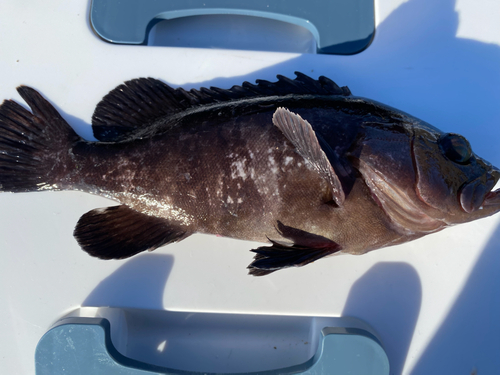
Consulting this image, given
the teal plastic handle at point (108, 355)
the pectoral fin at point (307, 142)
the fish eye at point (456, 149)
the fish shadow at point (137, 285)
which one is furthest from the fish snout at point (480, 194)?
the fish shadow at point (137, 285)

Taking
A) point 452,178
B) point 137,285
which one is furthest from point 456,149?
point 137,285

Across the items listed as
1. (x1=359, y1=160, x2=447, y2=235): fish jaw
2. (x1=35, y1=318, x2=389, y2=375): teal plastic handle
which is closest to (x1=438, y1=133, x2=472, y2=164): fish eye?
(x1=359, y1=160, x2=447, y2=235): fish jaw

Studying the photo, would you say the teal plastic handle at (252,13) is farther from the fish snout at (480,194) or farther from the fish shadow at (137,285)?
the fish shadow at (137,285)

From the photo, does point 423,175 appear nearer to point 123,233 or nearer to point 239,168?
point 239,168

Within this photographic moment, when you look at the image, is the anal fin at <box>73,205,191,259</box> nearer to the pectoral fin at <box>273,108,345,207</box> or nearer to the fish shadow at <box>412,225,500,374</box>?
the pectoral fin at <box>273,108,345,207</box>

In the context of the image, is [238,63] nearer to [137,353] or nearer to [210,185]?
[210,185]
